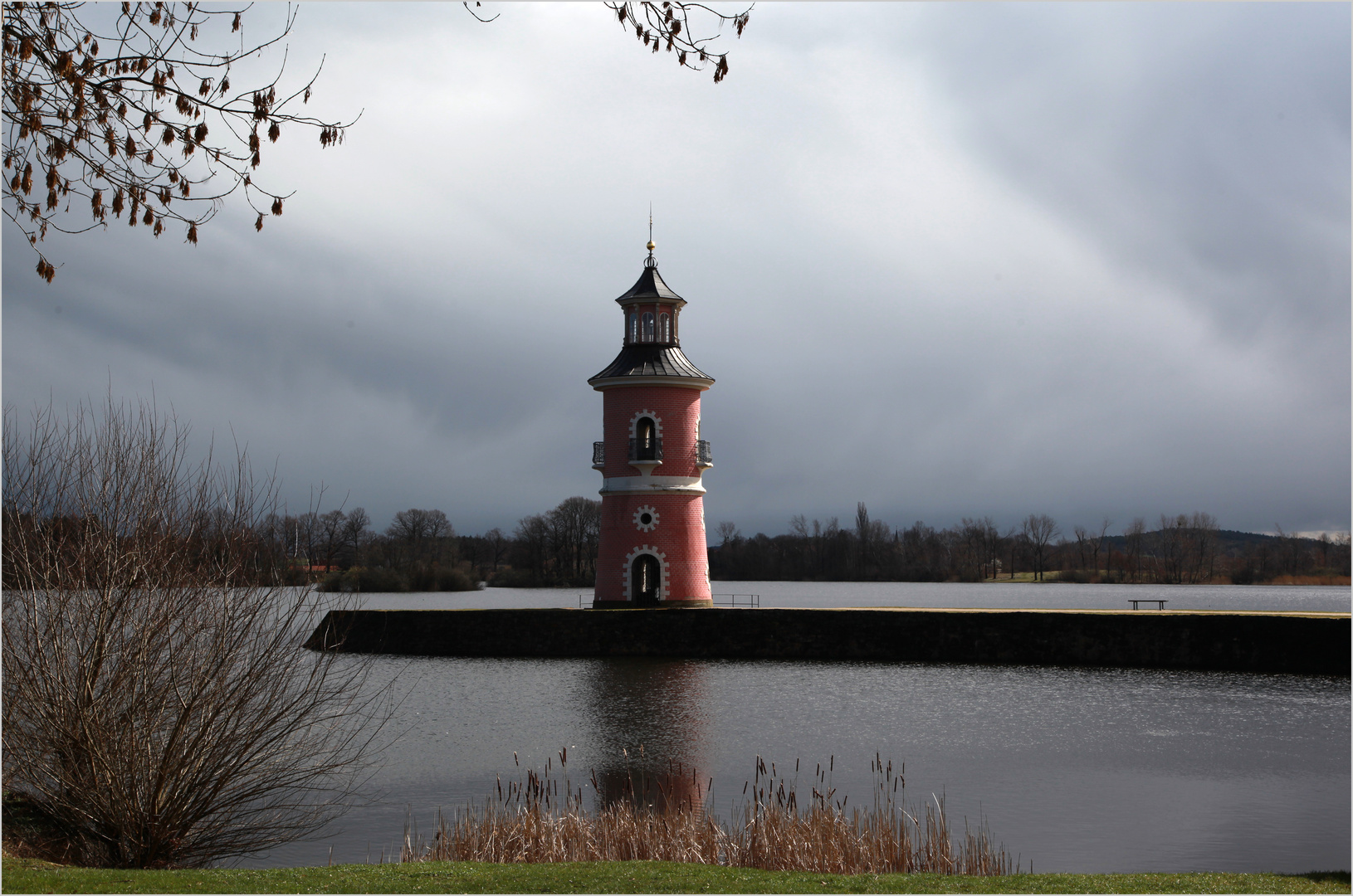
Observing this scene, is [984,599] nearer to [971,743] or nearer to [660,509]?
[660,509]

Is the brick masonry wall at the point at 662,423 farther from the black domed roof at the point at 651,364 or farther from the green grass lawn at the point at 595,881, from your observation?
the green grass lawn at the point at 595,881

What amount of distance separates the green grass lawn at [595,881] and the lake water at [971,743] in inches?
72.4

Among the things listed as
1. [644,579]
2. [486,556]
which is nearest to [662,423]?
[644,579]

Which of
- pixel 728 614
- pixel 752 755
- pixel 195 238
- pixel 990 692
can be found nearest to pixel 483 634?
pixel 728 614

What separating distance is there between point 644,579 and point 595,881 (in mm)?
21712

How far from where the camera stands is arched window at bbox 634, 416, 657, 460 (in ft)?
95.4

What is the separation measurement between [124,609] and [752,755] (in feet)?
27.6

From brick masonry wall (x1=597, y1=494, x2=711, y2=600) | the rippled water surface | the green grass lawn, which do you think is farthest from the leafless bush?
the rippled water surface

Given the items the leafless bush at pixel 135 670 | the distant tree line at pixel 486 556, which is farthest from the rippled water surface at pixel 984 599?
the leafless bush at pixel 135 670

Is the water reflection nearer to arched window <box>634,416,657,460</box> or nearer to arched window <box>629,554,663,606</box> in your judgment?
arched window <box>629,554,663,606</box>

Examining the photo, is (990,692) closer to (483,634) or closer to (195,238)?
(483,634)

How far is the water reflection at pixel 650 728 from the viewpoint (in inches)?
475

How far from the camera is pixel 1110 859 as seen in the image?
975cm

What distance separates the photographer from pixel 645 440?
2944 cm
